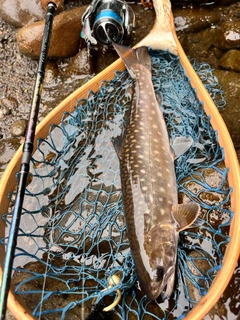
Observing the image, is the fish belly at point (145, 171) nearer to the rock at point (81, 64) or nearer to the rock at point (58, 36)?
the rock at point (81, 64)

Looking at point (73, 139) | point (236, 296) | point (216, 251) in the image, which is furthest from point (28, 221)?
point (236, 296)

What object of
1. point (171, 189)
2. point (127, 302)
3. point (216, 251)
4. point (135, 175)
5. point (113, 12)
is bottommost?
point (127, 302)

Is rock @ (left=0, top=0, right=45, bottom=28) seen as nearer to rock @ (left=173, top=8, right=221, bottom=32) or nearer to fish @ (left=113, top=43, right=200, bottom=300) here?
rock @ (left=173, top=8, right=221, bottom=32)

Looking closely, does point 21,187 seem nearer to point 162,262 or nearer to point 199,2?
point 162,262

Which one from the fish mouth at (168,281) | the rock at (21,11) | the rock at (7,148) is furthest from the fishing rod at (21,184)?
the rock at (21,11)

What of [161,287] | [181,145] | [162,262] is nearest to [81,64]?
[181,145]

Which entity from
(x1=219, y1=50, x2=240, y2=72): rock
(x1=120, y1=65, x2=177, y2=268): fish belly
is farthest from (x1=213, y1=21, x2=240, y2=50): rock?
(x1=120, y1=65, x2=177, y2=268): fish belly

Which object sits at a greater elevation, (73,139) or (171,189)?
(73,139)

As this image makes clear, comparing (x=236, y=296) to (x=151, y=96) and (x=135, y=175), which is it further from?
(x=151, y=96)
